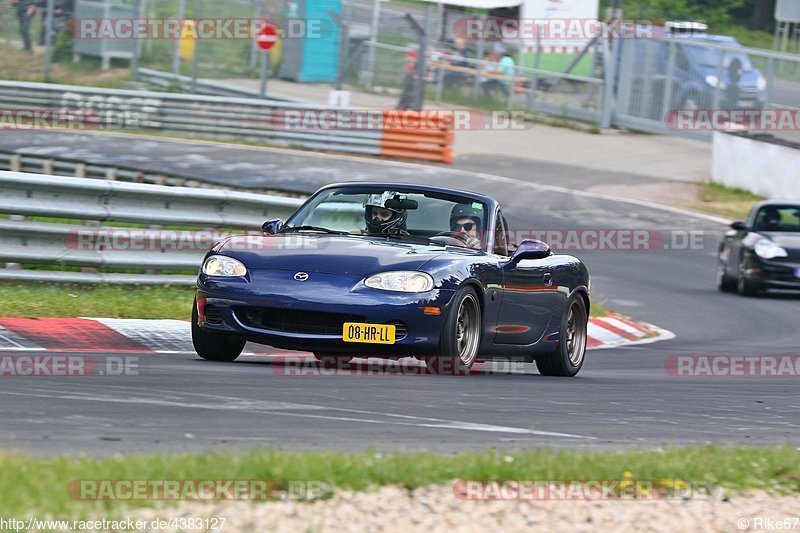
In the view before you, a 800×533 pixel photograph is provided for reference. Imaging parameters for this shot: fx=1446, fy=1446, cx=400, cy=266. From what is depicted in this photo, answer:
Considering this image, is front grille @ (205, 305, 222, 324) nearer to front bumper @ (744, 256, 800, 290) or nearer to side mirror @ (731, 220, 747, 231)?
front bumper @ (744, 256, 800, 290)

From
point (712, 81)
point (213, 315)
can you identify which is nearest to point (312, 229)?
point (213, 315)

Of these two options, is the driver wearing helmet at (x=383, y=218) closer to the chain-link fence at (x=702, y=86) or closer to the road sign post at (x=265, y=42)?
the chain-link fence at (x=702, y=86)

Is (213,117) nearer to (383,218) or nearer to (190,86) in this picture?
(190,86)

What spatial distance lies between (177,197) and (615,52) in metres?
23.9

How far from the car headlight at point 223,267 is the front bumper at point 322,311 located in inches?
3.9

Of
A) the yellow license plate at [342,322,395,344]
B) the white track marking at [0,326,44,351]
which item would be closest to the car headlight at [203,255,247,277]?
the yellow license plate at [342,322,395,344]

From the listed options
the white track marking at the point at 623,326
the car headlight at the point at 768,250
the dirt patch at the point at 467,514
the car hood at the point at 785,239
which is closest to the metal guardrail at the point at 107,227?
the white track marking at the point at 623,326

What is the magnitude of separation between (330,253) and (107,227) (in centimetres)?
362

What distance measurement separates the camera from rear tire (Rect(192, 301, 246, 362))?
9016mm

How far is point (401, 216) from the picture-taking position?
966cm

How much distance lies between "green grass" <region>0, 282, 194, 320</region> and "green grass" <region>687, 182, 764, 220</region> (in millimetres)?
16660

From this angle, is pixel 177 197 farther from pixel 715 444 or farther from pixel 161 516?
pixel 161 516

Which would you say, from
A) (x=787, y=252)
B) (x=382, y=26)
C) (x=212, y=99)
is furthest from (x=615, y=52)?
(x=787, y=252)

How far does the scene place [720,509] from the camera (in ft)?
18.5
